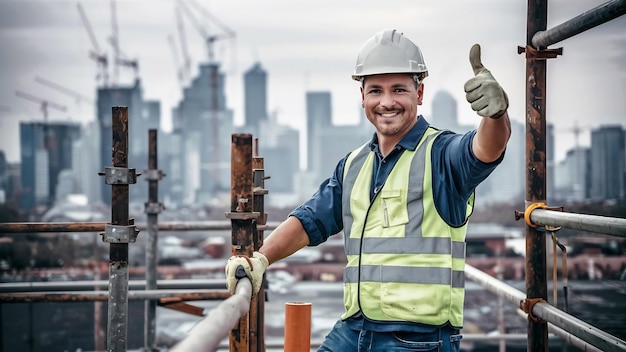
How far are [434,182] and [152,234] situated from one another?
5.03m

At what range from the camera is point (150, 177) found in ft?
26.5

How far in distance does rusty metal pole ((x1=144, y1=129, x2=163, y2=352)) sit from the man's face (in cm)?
456

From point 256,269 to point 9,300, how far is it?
10.8 feet

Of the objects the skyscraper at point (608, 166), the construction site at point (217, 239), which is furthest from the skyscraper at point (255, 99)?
the skyscraper at point (608, 166)

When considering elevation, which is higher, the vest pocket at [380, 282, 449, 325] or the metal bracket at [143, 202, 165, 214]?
the metal bracket at [143, 202, 165, 214]

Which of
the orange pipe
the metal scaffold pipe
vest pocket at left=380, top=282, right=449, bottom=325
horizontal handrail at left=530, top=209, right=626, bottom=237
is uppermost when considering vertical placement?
the metal scaffold pipe

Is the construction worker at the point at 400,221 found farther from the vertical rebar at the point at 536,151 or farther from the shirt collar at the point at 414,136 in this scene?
the vertical rebar at the point at 536,151

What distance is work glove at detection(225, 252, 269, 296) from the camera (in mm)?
3240

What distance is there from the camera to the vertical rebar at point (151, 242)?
7918 millimetres

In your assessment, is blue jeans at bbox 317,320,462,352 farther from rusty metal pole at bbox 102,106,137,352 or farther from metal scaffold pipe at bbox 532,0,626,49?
rusty metal pole at bbox 102,106,137,352

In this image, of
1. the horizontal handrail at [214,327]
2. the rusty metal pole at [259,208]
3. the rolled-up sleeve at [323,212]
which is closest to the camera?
the horizontal handrail at [214,327]

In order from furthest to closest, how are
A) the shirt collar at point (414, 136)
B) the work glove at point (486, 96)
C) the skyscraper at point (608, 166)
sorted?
the skyscraper at point (608, 166)
the shirt collar at point (414, 136)
the work glove at point (486, 96)

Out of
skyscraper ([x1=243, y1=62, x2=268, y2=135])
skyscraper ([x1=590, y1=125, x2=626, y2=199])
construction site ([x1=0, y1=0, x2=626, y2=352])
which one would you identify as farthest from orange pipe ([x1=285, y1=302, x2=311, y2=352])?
skyscraper ([x1=243, y1=62, x2=268, y2=135])

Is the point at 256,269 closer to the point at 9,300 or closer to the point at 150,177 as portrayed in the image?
the point at 9,300
